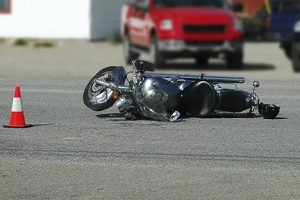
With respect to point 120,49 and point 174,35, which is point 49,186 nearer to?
point 174,35

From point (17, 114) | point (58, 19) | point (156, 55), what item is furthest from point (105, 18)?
point (17, 114)

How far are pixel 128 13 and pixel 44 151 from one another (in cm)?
1600

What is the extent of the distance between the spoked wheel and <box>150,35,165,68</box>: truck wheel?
415 inches

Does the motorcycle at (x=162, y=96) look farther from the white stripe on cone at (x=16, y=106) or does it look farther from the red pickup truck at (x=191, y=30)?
the red pickup truck at (x=191, y=30)

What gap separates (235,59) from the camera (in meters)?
24.4

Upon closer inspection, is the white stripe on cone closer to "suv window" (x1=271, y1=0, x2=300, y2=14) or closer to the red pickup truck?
the red pickup truck

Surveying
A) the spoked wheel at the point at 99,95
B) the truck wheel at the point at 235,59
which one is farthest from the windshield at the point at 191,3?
the spoked wheel at the point at 99,95

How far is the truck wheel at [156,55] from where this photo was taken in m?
23.5

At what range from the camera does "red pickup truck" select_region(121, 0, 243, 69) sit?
76.8 feet

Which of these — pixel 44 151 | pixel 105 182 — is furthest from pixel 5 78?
pixel 105 182

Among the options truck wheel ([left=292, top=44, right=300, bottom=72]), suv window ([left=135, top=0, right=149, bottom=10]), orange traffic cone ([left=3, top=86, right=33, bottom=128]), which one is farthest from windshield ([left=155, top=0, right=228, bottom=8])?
orange traffic cone ([left=3, top=86, right=33, bottom=128])

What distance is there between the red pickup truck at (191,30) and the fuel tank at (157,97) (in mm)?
10971

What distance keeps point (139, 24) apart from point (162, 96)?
42.4ft

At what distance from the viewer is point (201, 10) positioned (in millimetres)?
23922
